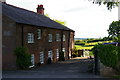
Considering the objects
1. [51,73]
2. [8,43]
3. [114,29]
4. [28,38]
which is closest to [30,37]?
[28,38]

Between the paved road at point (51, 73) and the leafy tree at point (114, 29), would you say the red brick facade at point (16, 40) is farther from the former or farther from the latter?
the leafy tree at point (114, 29)

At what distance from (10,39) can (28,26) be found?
11.1 ft

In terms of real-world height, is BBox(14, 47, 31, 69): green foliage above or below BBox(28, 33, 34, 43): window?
below

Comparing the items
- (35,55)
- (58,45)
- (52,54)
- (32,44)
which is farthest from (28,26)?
(58,45)

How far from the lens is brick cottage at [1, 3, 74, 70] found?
20859mm

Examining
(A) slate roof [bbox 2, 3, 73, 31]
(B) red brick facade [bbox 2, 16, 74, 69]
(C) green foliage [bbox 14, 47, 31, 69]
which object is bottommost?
(C) green foliage [bbox 14, 47, 31, 69]

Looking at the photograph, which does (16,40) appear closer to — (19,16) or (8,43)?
(8,43)

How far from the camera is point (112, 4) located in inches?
761

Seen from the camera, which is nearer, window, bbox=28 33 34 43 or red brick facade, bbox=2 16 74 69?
red brick facade, bbox=2 16 74 69

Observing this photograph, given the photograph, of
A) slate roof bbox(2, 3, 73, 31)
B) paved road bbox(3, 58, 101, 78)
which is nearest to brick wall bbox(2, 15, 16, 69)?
slate roof bbox(2, 3, 73, 31)

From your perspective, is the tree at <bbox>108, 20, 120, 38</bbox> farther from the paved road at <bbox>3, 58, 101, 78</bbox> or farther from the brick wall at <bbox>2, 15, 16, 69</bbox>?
the brick wall at <bbox>2, 15, 16, 69</bbox>

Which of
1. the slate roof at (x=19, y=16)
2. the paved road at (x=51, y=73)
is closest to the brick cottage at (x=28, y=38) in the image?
the slate roof at (x=19, y=16)

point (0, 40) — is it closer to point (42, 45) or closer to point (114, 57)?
point (42, 45)

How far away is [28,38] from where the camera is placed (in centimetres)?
2361
